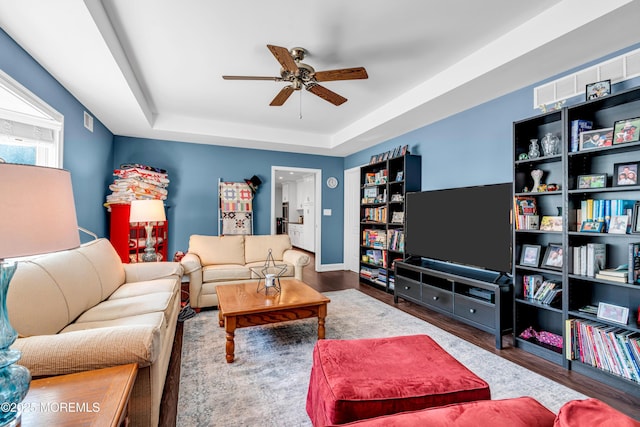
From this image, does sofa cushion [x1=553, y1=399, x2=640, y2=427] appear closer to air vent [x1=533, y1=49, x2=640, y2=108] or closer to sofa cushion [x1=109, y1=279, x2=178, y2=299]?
air vent [x1=533, y1=49, x2=640, y2=108]

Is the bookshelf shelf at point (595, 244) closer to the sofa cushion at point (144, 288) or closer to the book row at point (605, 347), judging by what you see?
the book row at point (605, 347)

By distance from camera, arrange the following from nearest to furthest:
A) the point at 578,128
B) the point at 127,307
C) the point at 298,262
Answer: the point at 127,307
the point at 578,128
the point at 298,262

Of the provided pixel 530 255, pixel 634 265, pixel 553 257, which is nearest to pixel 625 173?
pixel 634 265

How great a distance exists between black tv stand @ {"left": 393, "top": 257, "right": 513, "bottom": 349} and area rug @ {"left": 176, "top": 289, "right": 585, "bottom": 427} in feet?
0.91

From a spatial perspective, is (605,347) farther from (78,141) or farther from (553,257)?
(78,141)

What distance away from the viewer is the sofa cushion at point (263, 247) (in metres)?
4.22

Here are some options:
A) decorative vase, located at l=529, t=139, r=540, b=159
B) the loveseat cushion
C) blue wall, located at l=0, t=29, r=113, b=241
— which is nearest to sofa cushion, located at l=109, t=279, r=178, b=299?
blue wall, located at l=0, t=29, r=113, b=241

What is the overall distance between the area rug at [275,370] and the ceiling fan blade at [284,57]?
6.90 feet

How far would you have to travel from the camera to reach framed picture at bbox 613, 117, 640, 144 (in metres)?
1.96

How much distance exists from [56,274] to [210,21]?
2.09 metres

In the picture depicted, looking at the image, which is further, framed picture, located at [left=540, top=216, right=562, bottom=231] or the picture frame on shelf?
framed picture, located at [left=540, top=216, right=562, bottom=231]

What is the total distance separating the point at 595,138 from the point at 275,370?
2.95 metres

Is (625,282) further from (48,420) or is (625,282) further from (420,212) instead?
(48,420)

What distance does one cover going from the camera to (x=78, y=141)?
3.19 m
